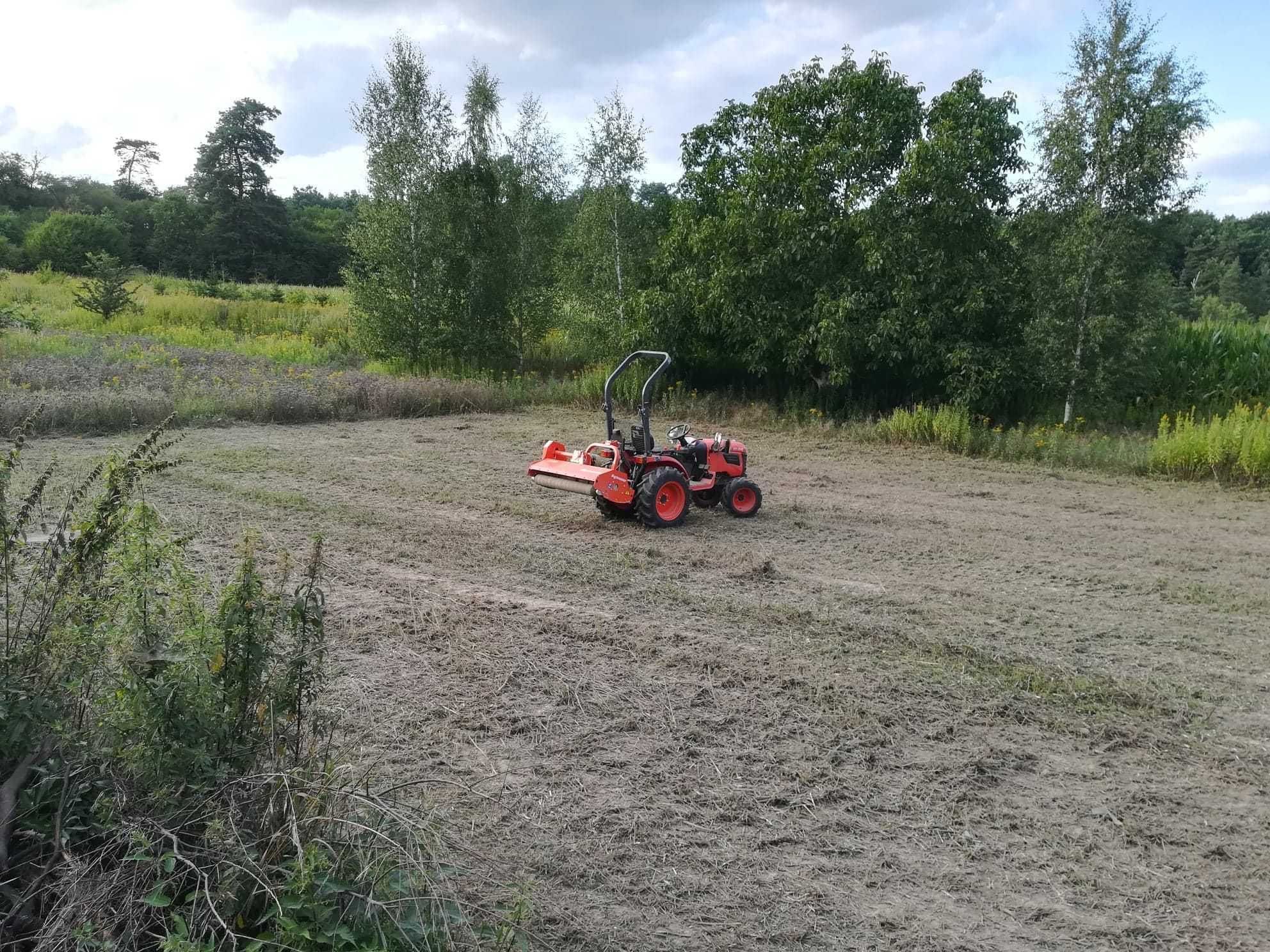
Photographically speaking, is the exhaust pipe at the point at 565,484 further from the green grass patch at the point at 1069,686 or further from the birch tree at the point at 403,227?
the birch tree at the point at 403,227

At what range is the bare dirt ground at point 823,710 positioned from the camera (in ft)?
9.88

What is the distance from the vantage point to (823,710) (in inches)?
171

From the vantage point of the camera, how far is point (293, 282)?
4512cm

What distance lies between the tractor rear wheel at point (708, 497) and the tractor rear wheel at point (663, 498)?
526 mm

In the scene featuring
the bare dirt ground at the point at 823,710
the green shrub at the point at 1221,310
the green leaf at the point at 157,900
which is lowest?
the bare dirt ground at the point at 823,710

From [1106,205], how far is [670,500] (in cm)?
886

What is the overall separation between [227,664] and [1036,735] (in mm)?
3351

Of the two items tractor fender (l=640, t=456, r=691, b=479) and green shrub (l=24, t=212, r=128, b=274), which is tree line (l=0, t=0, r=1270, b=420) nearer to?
tractor fender (l=640, t=456, r=691, b=479)

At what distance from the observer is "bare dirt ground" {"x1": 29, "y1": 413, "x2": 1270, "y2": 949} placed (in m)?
3.01

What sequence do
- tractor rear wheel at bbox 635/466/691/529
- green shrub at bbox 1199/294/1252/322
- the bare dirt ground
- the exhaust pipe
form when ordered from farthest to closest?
green shrub at bbox 1199/294/1252/322 < tractor rear wheel at bbox 635/466/691/529 < the exhaust pipe < the bare dirt ground

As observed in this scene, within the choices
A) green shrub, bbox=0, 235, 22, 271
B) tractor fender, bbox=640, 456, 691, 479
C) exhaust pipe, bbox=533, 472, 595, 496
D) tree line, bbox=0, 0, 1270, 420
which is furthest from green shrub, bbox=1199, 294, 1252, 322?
green shrub, bbox=0, 235, 22, 271

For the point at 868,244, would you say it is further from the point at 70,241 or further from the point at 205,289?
the point at 70,241

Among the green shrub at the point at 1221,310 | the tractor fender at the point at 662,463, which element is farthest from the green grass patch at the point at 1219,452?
the green shrub at the point at 1221,310

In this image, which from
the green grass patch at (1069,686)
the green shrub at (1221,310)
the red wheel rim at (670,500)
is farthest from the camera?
the green shrub at (1221,310)
